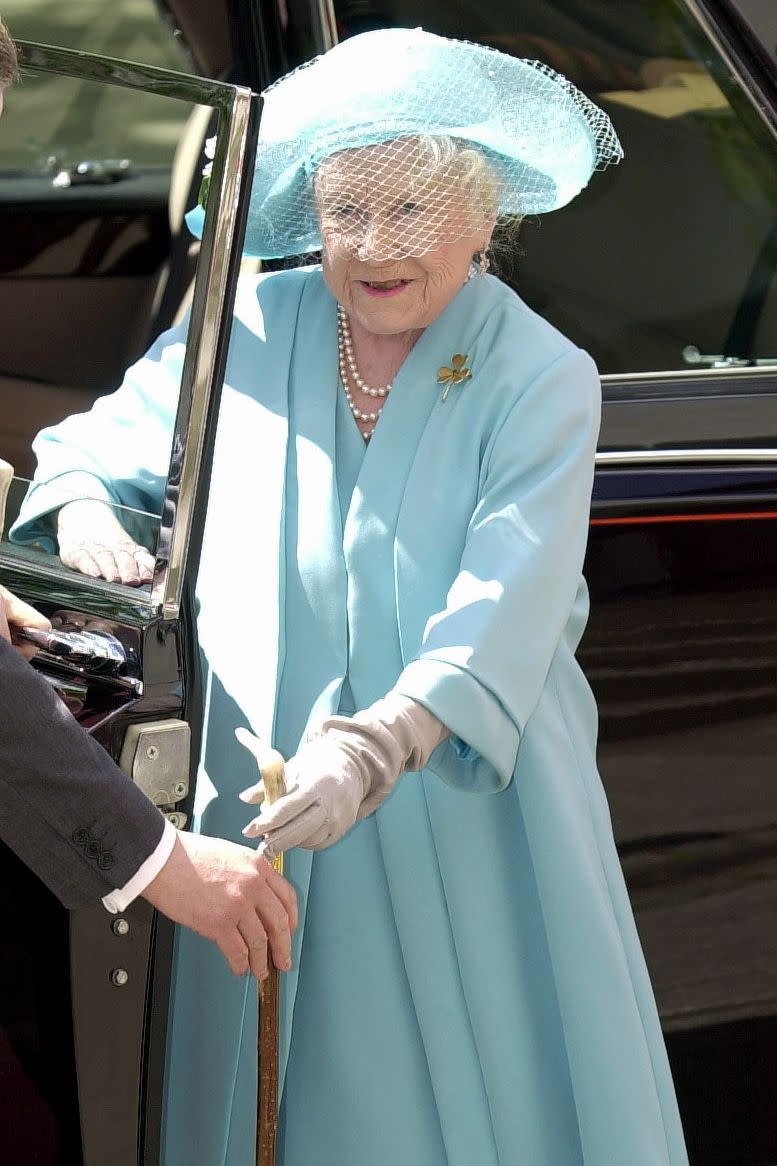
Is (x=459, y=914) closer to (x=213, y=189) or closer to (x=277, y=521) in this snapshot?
(x=277, y=521)

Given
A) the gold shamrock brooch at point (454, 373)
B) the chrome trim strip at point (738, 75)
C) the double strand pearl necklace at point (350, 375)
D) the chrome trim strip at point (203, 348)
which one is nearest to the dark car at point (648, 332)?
the chrome trim strip at point (738, 75)

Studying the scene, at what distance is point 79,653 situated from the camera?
67.9 inches

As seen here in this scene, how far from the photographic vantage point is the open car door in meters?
1.74

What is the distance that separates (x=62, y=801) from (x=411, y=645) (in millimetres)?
544

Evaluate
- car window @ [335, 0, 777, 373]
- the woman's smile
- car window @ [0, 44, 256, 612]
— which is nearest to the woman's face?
the woman's smile

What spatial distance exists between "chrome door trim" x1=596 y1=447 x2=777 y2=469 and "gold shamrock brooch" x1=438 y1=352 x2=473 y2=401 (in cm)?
43

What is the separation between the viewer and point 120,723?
1735 millimetres

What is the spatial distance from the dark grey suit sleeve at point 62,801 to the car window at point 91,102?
27.3 inches

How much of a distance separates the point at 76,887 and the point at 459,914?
0.55 metres

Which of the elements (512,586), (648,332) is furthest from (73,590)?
(648,332)

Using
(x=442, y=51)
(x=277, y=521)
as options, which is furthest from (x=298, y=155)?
(x=277, y=521)

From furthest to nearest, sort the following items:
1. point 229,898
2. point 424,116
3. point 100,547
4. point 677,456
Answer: point 677,456
point 424,116
point 100,547
point 229,898

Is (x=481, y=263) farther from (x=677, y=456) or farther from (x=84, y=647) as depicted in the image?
(x=84, y=647)

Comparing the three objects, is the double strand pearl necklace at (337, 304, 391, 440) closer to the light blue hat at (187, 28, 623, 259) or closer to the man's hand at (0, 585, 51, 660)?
the light blue hat at (187, 28, 623, 259)
